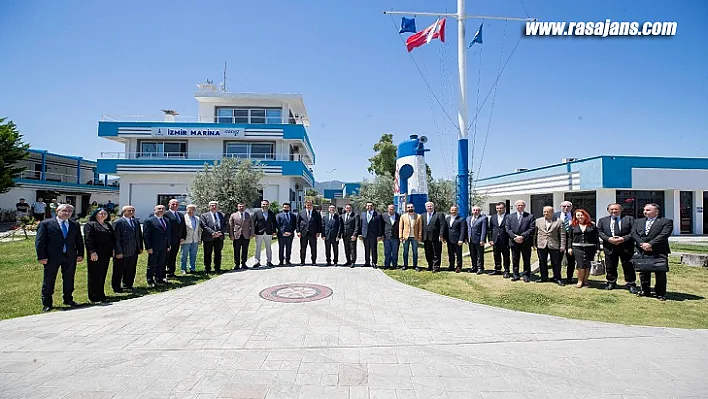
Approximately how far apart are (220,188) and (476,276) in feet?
58.9

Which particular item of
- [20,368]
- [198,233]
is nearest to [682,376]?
[20,368]

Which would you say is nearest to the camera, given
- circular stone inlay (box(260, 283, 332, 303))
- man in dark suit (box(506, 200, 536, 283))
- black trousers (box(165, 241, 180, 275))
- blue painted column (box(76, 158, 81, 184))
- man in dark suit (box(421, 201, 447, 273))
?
circular stone inlay (box(260, 283, 332, 303))

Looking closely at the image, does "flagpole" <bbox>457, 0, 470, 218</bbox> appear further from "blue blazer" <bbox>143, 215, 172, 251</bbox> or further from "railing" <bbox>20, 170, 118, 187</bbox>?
"railing" <bbox>20, 170, 118, 187</bbox>

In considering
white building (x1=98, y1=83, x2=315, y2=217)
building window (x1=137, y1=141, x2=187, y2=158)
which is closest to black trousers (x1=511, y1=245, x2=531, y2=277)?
white building (x1=98, y1=83, x2=315, y2=217)

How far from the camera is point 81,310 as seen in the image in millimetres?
6492

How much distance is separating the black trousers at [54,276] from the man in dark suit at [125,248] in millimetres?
862

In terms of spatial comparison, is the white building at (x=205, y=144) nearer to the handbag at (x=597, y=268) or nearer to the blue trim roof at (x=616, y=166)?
the blue trim roof at (x=616, y=166)

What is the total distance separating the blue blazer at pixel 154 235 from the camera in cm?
841

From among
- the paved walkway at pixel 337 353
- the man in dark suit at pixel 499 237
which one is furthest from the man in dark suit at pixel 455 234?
the paved walkway at pixel 337 353

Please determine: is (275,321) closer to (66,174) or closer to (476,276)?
(476,276)

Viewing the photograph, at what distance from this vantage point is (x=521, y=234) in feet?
29.2

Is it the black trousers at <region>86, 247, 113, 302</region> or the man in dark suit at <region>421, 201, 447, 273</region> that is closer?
the black trousers at <region>86, 247, 113, 302</region>

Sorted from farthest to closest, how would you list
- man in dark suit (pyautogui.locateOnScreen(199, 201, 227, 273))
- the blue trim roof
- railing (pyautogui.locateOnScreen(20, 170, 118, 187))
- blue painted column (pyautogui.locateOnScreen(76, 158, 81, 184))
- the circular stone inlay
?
blue painted column (pyautogui.locateOnScreen(76, 158, 81, 184)) < railing (pyautogui.locateOnScreen(20, 170, 118, 187)) < the blue trim roof < man in dark suit (pyautogui.locateOnScreen(199, 201, 227, 273)) < the circular stone inlay

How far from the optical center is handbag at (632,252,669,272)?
7070 millimetres
